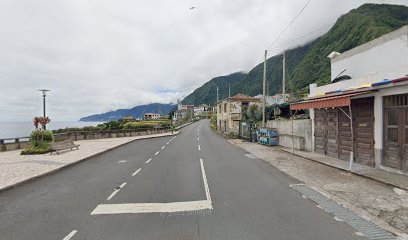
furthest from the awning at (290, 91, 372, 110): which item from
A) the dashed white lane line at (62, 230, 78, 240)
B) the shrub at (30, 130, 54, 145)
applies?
the shrub at (30, 130, 54, 145)

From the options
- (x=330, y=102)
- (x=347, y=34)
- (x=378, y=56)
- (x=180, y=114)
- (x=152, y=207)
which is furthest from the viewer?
(x=180, y=114)

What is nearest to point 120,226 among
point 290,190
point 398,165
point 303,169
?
point 290,190

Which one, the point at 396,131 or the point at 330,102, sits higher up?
the point at 330,102

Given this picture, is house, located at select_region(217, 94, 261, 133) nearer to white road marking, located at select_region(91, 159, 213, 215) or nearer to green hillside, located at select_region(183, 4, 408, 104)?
white road marking, located at select_region(91, 159, 213, 215)

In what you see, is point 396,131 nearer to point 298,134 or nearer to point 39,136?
point 298,134

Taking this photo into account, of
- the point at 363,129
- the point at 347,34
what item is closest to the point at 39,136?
the point at 363,129

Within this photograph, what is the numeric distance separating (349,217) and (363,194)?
93.1 inches

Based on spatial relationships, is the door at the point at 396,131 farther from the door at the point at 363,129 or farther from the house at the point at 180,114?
the house at the point at 180,114

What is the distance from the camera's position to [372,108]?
1162 cm

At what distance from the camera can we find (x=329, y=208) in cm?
653

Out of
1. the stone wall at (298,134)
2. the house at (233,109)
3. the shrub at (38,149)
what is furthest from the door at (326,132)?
the house at (233,109)

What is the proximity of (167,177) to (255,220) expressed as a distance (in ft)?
17.4

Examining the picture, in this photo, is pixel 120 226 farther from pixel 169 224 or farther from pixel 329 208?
pixel 329 208

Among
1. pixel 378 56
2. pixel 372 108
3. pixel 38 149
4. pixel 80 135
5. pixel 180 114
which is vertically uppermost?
pixel 180 114
